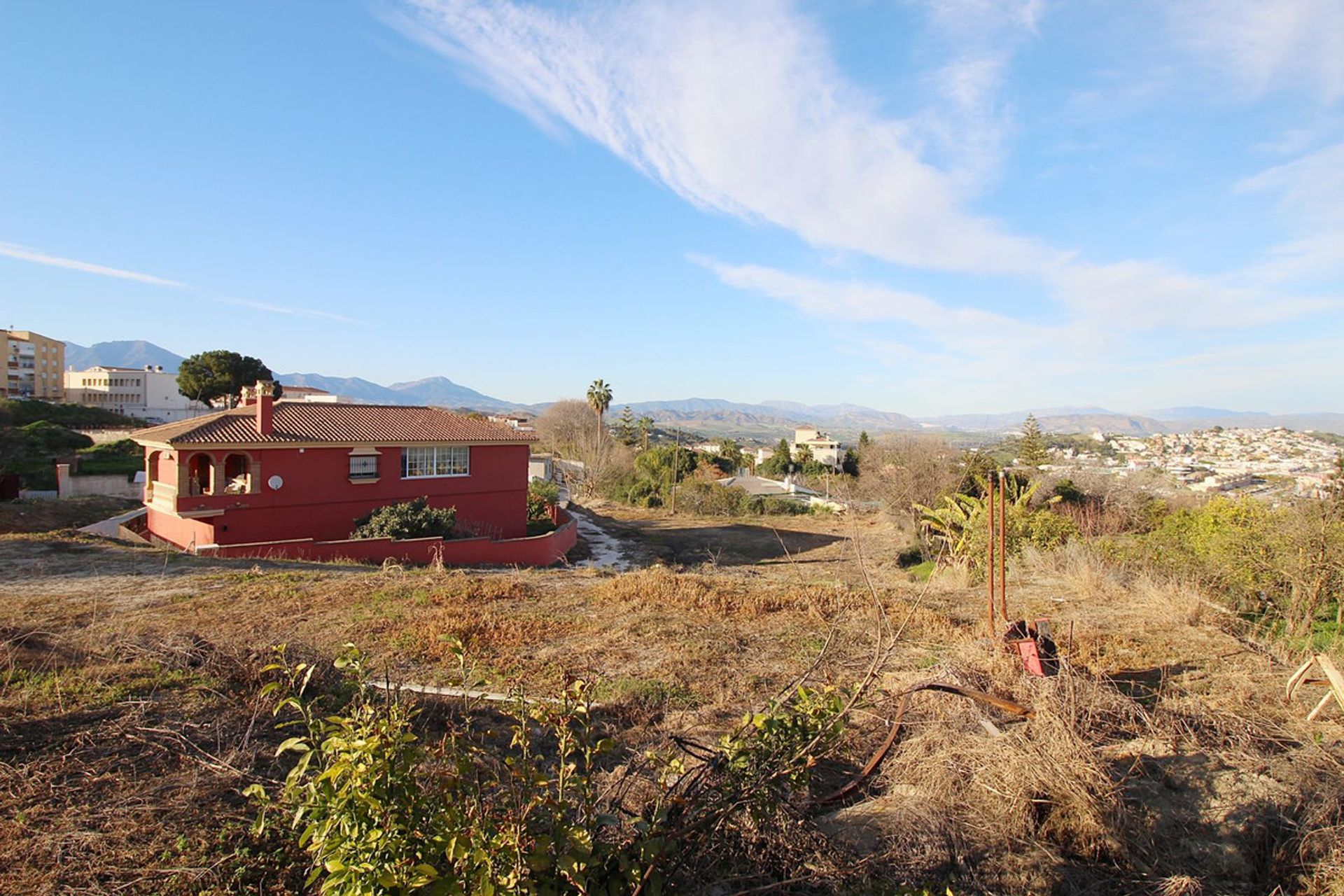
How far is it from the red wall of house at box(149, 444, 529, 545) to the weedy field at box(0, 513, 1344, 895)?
291 inches

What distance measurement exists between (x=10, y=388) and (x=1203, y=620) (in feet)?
324

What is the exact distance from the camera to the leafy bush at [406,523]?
18141 mm

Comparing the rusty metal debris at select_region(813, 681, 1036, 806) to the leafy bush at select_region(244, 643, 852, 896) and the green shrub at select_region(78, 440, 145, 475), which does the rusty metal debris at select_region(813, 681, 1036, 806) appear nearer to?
the leafy bush at select_region(244, 643, 852, 896)

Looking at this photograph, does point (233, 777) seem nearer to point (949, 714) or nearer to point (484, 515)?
point (949, 714)

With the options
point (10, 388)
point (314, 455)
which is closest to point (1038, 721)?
point (314, 455)

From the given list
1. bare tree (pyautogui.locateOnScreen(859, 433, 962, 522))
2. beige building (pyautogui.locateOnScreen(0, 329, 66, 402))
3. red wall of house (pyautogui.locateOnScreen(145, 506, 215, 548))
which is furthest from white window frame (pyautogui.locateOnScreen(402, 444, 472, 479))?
beige building (pyautogui.locateOnScreen(0, 329, 66, 402))

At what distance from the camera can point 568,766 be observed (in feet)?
8.40

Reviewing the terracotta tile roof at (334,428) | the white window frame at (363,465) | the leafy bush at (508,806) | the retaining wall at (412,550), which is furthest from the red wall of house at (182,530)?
the leafy bush at (508,806)

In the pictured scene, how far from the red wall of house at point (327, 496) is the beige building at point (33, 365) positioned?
233ft

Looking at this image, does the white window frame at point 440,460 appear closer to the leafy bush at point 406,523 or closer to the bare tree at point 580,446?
the leafy bush at point 406,523

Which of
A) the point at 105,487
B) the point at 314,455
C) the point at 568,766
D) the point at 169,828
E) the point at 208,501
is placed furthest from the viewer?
the point at 105,487

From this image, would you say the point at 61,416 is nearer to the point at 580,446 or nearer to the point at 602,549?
the point at 580,446

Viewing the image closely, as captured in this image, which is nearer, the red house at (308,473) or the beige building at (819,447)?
the red house at (308,473)

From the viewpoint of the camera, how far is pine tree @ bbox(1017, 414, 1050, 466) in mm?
33031
